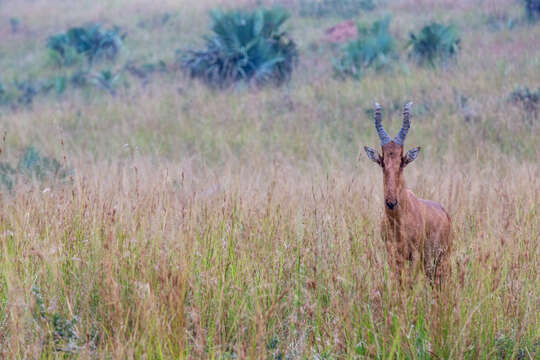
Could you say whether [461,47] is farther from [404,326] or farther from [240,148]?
[404,326]

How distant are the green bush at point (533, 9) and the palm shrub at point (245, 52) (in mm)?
8025

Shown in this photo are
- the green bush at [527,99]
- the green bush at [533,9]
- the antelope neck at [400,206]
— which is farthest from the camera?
the green bush at [533,9]

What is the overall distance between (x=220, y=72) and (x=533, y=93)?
7543 millimetres

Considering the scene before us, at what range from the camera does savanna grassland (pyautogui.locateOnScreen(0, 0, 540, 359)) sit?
3018 mm

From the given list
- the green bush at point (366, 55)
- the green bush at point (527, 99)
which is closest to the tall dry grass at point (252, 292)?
the green bush at point (527, 99)

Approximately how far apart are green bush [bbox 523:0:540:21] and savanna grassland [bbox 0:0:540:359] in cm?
578

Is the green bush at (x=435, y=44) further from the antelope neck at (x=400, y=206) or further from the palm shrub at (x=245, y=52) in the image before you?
the antelope neck at (x=400, y=206)

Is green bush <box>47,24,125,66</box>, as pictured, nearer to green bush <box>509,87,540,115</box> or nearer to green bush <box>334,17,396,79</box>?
green bush <box>334,17,396,79</box>

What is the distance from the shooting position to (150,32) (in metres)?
23.7

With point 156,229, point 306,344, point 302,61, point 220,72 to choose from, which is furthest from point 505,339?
point 302,61

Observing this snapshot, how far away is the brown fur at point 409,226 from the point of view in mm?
3457

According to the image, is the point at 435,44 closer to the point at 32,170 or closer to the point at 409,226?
the point at 32,170

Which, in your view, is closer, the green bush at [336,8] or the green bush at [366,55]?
the green bush at [366,55]

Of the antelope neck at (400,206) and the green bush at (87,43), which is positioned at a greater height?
the green bush at (87,43)
